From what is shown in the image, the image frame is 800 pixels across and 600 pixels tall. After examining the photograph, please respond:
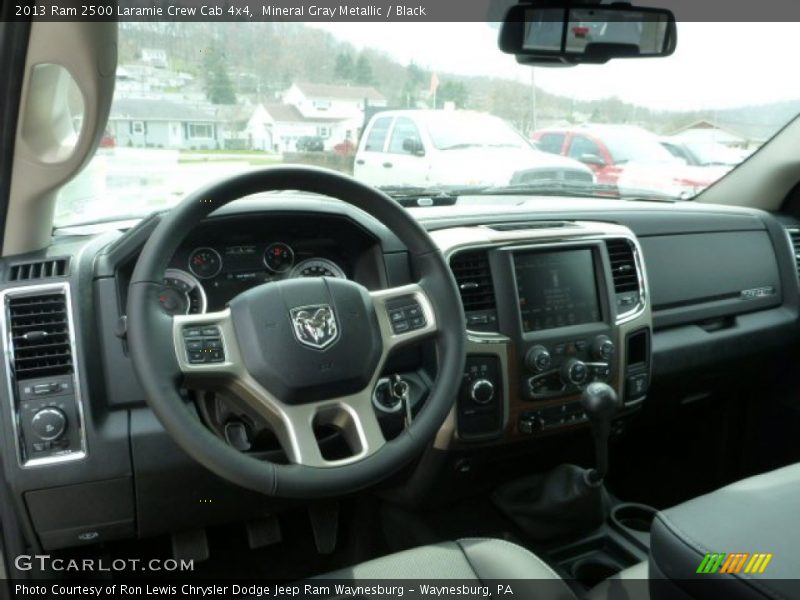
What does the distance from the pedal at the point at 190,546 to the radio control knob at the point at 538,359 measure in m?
1.25

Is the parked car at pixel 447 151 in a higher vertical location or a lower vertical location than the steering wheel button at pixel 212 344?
higher

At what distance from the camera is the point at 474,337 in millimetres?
2393

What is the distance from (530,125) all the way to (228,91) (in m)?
1.52

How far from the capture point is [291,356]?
5.49 ft

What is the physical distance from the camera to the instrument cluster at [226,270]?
213cm

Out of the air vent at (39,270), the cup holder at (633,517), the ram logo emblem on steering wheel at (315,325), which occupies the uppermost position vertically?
the air vent at (39,270)

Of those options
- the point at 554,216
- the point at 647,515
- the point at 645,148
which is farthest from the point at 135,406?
the point at 645,148

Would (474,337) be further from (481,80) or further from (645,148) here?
(645,148)

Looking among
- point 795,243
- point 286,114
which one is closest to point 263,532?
point 286,114

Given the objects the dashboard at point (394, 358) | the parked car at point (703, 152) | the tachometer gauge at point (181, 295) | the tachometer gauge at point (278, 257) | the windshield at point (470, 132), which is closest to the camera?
the dashboard at point (394, 358)

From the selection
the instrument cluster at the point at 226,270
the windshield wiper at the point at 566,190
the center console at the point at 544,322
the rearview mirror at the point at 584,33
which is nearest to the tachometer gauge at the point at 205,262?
the instrument cluster at the point at 226,270

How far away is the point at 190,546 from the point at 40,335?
976 mm

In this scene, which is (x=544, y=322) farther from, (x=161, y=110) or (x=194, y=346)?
(x=161, y=110)

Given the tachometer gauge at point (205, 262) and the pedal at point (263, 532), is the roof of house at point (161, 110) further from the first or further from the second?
the pedal at point (263, 532)
